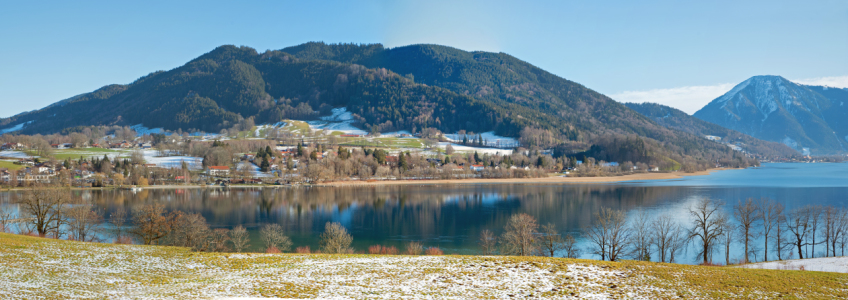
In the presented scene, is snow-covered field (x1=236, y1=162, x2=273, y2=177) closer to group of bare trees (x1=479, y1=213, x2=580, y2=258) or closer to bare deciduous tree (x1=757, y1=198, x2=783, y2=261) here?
group of bare trees (x1=479, y1=213, x2=580, y2=258)

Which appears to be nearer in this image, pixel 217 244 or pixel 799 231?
pixel 217 244

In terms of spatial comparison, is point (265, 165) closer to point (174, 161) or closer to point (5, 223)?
point (174, 161)

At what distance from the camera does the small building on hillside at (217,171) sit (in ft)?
383

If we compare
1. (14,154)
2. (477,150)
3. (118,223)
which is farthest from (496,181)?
(14,154)

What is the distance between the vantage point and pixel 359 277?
1731 centimetres

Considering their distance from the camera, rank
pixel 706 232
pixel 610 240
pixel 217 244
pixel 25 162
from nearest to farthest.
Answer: pixel 706 232
pixel 217 244
pixel 610 240
pixel 25 162

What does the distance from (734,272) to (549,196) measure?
66474 mm

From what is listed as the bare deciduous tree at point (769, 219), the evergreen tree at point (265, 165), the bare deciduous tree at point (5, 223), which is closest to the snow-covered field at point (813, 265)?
the bare deciduous tree at point (769, 219)

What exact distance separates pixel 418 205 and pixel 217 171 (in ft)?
225

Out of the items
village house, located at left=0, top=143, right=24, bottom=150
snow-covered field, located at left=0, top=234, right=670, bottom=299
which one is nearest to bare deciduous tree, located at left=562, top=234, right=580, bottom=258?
snow-covered field, located at left=0, top=234, right=670, bottom=299

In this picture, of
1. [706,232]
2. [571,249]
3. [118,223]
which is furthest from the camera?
[118,223]

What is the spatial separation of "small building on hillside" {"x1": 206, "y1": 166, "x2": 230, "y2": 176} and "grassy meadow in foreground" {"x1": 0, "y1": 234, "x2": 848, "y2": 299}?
10133 centimetres

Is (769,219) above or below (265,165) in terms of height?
below

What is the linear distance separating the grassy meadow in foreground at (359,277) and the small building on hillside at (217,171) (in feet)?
332
